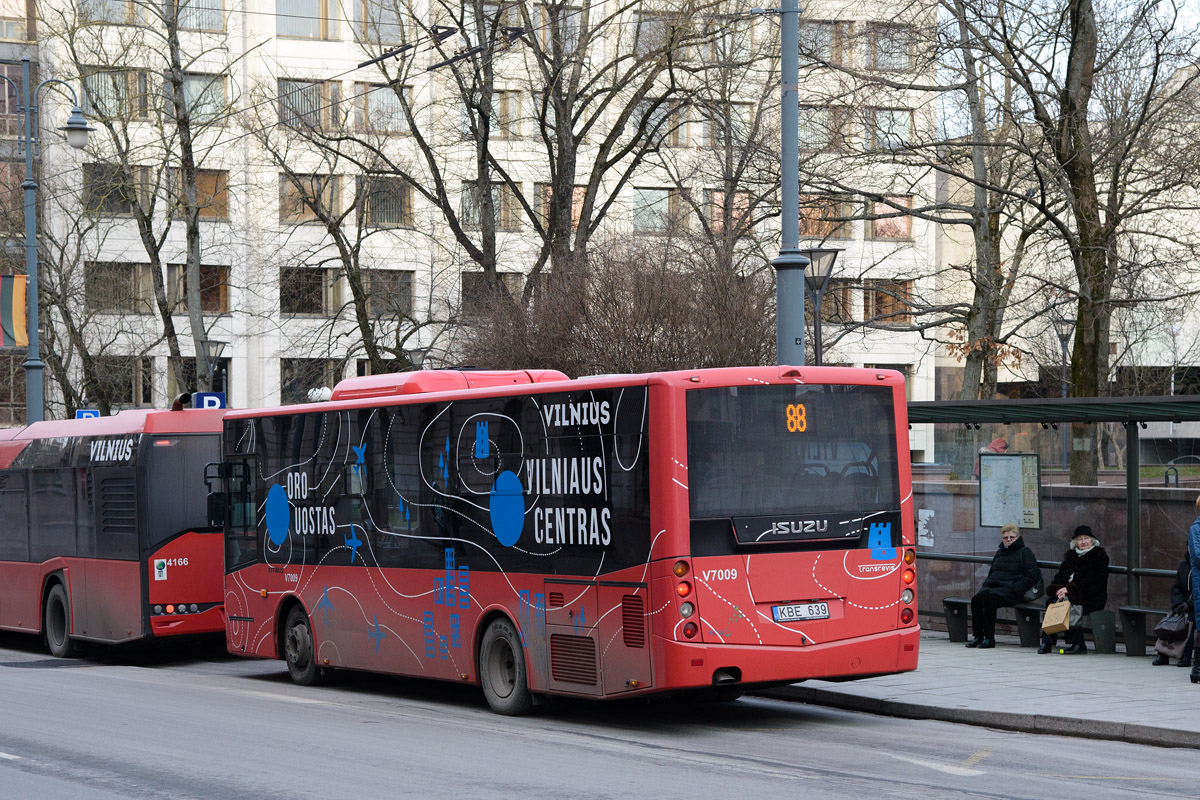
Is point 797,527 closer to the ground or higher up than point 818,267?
closer to the ground

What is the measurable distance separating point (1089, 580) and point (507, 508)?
6.67 meters

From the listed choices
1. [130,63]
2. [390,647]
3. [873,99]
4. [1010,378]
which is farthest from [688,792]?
[1010,378]

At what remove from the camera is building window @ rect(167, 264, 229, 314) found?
57.1m

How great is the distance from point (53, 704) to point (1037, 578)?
10038mm

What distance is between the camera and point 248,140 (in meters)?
54.8

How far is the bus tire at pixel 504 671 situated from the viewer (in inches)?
491

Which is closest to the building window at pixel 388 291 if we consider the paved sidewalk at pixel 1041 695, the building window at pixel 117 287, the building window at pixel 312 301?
the building window at pixel 312 301

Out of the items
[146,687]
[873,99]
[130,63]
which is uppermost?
[130,63]

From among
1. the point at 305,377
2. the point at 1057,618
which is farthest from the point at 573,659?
the point at 305,377

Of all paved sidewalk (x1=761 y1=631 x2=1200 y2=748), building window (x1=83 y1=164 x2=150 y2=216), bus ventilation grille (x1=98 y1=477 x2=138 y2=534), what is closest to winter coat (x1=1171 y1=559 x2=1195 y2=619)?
paved sidewalk (x1=761 y1=631 x2=1200 y2=748)

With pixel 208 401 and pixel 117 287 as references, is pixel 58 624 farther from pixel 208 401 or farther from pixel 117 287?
pixel 117 287

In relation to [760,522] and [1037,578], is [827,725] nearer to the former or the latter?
[760,522]

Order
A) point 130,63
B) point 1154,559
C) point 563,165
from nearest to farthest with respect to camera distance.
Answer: point 1154,559, point 563,165, point 130,63

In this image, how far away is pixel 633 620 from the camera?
37.0 ft
